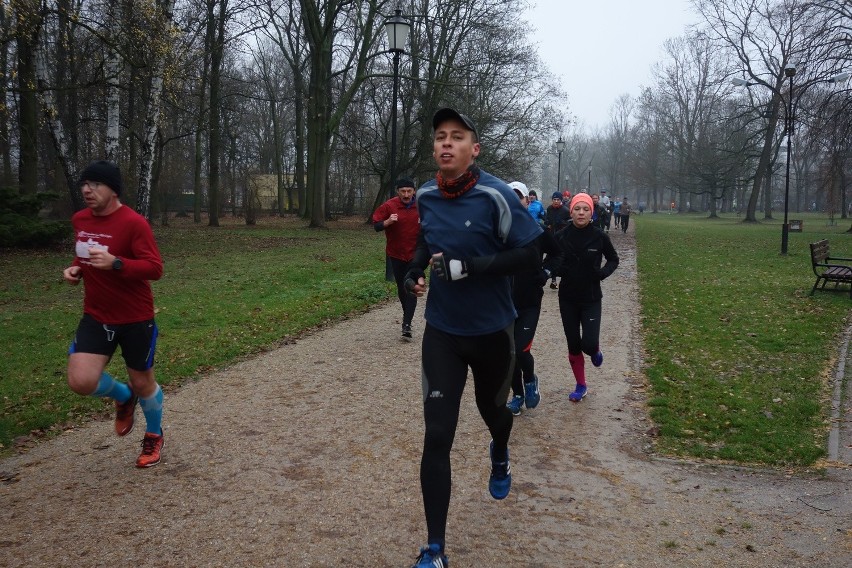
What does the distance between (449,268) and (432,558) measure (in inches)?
53.6

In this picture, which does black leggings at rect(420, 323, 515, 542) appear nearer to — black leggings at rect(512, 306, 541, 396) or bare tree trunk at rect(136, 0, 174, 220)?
black leggings at rect(512, 306, 541, 396)

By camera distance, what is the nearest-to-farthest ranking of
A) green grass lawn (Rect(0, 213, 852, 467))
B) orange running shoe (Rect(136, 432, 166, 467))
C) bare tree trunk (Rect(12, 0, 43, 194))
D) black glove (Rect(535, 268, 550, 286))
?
orange running shoe (Rect(136, 432, 166, 467)) → black glove (Rect(535, 268, 550, 286)) → green grass lawn (Rect(0, 213, 852, 467)) → bare tree trunk (Rect(12, 0, 43, 194))

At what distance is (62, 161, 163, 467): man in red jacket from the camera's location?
442 cm

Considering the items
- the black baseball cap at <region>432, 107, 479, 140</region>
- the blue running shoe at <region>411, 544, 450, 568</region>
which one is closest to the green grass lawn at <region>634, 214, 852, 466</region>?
the blue running shoe at <region>411, 544, 450, 568</region>

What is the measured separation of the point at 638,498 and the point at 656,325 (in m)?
6.68

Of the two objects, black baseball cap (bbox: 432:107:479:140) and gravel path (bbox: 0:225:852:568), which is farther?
gravel path (bbox: 0:225:852:568)

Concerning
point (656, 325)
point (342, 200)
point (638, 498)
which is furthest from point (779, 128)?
point (638, 498)

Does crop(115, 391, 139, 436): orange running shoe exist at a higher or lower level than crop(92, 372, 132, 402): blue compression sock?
lower

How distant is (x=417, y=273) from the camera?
3.72 metres

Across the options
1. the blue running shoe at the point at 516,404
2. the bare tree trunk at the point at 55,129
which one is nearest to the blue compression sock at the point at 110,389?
the blue running shoe at the point at 516,404

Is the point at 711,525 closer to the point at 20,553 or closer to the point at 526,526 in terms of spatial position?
the point at 526,526

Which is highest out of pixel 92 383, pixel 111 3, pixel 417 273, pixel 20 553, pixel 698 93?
pixel 698 93

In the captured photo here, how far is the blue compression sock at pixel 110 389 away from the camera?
4.62 m

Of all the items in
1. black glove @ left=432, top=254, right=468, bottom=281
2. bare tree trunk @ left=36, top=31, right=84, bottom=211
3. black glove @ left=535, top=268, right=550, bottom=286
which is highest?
bare tree trunk @ left=36, top=31, right=84, bottom=211
